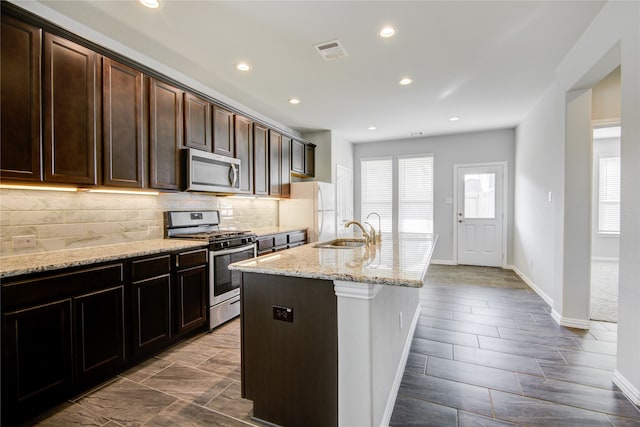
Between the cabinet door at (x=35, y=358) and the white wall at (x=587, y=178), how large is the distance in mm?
3533

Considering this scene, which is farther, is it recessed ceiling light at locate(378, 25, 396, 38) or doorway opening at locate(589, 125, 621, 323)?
doorway opening at locate(589, 125, 621, 323)

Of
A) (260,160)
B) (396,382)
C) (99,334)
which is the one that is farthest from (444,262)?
(99,334)

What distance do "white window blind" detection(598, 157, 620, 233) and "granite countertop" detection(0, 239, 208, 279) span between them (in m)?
8.07

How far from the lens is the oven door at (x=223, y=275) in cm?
301

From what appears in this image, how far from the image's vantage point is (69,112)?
215 cm

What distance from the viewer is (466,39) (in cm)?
261

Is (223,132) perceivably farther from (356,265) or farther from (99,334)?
(356,265)

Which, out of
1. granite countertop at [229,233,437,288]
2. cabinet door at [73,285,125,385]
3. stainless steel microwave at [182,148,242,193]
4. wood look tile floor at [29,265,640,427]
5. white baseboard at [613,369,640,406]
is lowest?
wood look tile floor at [29,265,640,427]

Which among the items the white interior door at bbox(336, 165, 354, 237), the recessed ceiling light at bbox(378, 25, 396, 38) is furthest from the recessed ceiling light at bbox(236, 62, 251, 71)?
the white interior door at bbox(336, 165, 354, 237)

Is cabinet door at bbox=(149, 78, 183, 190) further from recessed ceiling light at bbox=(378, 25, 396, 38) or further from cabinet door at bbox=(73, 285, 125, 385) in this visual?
recessed ceiling light at bbox=(378, 25, 396, 38)

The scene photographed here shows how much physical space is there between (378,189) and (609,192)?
489 centimetres

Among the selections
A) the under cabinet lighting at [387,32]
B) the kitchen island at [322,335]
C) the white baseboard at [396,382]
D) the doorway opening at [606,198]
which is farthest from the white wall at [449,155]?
the kitchen island at [322,335]

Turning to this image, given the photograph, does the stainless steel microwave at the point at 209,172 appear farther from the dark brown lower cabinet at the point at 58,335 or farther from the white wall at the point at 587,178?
the white wall at the point at 587,178

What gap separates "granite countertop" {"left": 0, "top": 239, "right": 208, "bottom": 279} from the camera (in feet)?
5.63
